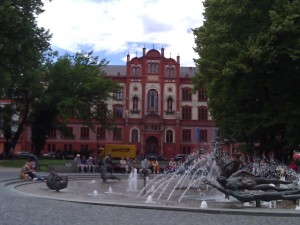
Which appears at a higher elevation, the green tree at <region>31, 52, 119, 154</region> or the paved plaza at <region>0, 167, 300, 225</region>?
the green tree at <region>31, 52, 119, 154</region>

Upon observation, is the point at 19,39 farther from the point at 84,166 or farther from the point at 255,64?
the point at 255,64

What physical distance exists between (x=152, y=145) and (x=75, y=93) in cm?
3577

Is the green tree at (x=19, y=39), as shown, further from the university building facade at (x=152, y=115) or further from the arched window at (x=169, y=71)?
the arched window at (x=169, y=71)

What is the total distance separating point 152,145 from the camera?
95688 millimetres

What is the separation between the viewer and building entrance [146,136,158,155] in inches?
3733

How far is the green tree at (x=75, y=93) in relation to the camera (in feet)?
199

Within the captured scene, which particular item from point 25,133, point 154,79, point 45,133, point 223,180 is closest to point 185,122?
point 154,79

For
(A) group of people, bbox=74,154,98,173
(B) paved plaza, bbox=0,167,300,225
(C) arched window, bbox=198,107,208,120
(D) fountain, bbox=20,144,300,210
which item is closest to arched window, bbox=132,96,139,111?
(C) arched window, bbox=198,107,208,120

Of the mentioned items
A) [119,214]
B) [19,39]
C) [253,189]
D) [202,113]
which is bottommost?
[119,214]

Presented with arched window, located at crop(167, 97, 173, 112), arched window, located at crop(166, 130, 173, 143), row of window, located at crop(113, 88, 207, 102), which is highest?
row of window, located at crop(113, 88, 207, 102)

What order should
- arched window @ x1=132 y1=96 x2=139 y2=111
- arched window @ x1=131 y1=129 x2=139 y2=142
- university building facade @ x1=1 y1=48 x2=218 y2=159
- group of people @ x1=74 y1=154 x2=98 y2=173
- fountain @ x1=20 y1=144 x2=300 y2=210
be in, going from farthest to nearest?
arched window @ x1=132 y1=96 x2=139 y2=111 → arched window @ x1=131 y1=129 x2=139 y2=142 → university building facade @ x1=1 y1=48 x2=218 y2=159 → group of people @ x1=74 y1=154 x2=98 y2=173 → fountain @ x1=20 y1=144 x2=300 y2=210

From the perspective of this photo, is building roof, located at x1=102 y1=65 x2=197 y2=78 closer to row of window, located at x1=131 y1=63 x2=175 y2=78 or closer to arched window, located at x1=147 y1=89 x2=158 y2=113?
row of window, located at x1=131 y1=63 x2=175 y2=78

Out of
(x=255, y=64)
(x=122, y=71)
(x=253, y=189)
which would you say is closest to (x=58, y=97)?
(x=255, y=64)

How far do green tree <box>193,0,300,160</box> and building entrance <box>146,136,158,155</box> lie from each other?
56.5 m
